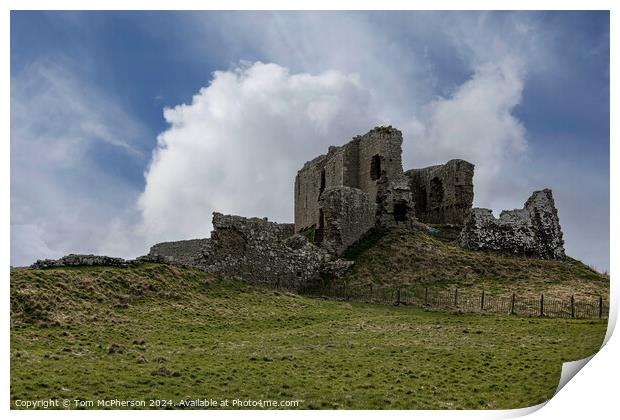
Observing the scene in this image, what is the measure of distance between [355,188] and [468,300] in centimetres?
1154

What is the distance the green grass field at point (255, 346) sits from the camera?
1503 cm

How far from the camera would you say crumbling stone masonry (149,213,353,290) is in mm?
28953

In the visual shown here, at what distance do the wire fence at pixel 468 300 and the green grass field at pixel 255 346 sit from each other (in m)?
1.74

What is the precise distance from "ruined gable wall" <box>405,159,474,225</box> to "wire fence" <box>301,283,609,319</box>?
16304 millimetres

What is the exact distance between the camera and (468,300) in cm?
2828

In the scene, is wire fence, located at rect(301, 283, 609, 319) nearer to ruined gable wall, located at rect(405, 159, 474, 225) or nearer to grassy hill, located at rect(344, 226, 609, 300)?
grassy hill, located at rect(344, 226, 609, 300)

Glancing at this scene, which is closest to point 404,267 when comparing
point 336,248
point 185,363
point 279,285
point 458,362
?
point 336,248

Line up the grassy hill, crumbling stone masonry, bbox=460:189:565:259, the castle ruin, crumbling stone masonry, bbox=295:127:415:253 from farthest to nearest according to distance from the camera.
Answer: crumbling stone masonry, bbox=460:189:565:259 < crumbling stone masonry, bbox=295:127:415:253 < the grassy hill < the castle ruin

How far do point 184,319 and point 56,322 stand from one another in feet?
13.8

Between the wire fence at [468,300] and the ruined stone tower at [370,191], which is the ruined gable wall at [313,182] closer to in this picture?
the ruined stone tower at [370,191]

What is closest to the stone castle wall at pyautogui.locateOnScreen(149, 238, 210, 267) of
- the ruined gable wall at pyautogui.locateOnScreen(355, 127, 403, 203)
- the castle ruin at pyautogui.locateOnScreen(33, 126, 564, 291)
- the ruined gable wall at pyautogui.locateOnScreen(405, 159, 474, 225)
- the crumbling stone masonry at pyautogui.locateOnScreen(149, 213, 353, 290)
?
the castle ruin at pyautogui.locateOnScreen(33, 126, 564, 291)

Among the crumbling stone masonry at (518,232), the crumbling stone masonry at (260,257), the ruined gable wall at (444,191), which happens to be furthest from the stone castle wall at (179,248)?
the crumbling stone masonry at (518,232)

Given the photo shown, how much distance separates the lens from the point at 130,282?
23.8 meters

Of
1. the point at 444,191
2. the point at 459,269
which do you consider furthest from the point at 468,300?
the point at 444,191
